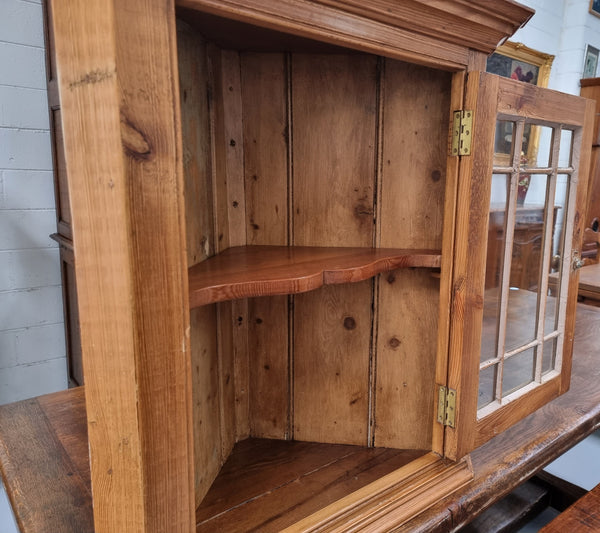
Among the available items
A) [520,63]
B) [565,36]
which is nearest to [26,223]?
[520,63]

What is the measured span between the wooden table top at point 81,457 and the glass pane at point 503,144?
0.70 meters

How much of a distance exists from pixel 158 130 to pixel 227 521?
0.80 metres

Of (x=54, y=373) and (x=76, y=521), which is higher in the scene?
(x=76, y=521)

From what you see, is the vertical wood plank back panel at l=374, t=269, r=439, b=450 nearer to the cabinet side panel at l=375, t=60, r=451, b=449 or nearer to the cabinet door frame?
the cabinet side panel at l=375, t=60, r=451, b=449

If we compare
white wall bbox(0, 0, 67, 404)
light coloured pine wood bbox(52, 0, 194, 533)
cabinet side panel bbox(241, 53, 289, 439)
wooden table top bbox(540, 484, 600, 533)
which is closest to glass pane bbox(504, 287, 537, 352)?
wooden table top bbox(540, 484, 600, 533)

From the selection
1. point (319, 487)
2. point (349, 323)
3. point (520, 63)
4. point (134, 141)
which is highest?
point (520, 63)

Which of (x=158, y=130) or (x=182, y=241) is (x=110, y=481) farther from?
(x=158, y=130)

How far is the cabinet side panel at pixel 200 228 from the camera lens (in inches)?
38.1

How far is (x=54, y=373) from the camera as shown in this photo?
7.13 ft

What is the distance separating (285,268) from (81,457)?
0.66m

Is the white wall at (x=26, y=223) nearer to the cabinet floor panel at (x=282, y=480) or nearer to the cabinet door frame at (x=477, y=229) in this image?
the cabinet floor panel at (x=282, y=480)

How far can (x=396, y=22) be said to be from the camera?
866mm

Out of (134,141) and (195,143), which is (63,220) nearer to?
(195,143)

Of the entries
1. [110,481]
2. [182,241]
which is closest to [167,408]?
[110,481]
